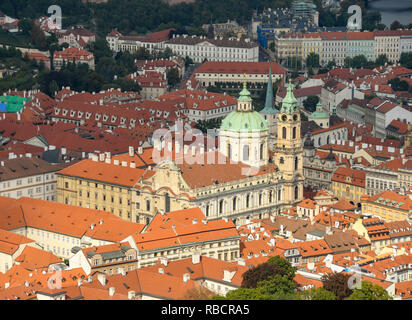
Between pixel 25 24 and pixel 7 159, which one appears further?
pixel 25 24

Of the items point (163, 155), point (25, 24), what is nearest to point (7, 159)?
point (163, 155)

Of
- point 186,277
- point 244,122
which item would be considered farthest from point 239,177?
point 186,277

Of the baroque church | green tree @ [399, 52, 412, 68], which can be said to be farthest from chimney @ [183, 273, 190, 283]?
green tree @ [399, 52, 412, 68]

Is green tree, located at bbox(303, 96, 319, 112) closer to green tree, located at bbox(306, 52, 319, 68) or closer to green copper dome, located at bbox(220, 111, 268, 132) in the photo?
green tree, located at bbox(306, 52, 319, 68)

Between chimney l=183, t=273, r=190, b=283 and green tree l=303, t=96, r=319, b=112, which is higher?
chimney l=183, t=273, r=190, b=283

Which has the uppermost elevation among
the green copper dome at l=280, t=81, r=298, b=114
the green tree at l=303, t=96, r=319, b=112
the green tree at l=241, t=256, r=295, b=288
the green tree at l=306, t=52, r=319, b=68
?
the green copper dome at l=280, t=81, r=298, b=114
